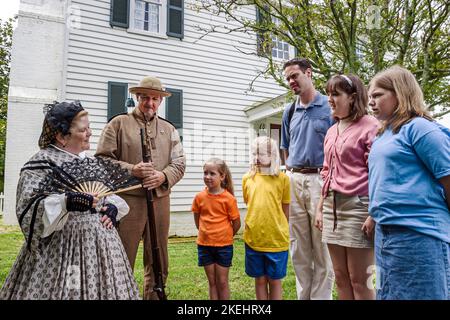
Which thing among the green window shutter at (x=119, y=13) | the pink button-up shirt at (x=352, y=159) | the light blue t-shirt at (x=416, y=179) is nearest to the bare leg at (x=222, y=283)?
the pink button-up shirt at (x=352, y=159)

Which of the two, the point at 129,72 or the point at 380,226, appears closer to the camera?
the point at 380,226

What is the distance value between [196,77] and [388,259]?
4940 millimetres

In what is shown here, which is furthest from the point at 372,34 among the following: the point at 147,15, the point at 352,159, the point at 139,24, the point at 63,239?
the point at 63,239

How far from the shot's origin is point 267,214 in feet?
6.86

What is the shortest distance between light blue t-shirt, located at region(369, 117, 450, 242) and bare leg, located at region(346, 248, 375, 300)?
11.7 inches

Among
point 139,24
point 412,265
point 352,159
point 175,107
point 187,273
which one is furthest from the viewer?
point 175,107

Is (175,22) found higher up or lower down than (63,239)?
higher up

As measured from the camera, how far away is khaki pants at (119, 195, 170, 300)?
81.7 inches

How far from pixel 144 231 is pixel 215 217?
50cm

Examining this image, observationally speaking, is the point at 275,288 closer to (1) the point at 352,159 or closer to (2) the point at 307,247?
(2) the point at 307,247

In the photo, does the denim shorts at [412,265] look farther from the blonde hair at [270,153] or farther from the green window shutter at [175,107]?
the green window shutter at [175,107]

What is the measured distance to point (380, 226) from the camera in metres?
1.34
